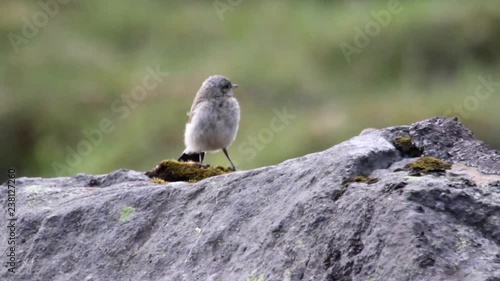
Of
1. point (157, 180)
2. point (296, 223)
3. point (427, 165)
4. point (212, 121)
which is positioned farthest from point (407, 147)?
point (212, 121)

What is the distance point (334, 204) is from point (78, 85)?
1609 cm

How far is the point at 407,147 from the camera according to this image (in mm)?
5730

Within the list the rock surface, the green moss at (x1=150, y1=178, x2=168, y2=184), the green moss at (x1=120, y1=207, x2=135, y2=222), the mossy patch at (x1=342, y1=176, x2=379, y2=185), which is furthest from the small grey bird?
the mossy patch at (x1=342, y1=176, x2=379, y2=185)

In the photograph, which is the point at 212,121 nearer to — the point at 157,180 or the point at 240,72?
the point at 157,180

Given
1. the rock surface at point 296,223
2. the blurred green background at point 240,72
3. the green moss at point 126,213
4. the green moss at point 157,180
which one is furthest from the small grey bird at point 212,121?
the green moss at point 126,213

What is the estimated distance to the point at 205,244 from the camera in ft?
17.9

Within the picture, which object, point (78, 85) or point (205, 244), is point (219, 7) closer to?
point (78, 85)

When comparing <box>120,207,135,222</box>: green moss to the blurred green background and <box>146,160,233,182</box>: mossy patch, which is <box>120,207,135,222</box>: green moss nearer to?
<box>146,160,233,182</box>: mossy patch

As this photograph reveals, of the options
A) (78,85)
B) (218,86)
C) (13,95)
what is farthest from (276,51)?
(218,86)

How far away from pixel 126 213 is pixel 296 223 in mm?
1292

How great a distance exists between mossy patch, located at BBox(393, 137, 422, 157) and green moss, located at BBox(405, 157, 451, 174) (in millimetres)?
311

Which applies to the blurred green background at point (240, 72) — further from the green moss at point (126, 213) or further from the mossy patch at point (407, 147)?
the mossy patch at point (407, 147)

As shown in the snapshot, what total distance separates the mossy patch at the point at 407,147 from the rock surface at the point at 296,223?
0.17ft

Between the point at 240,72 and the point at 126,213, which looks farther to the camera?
the point at 240,72
